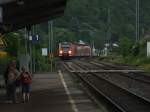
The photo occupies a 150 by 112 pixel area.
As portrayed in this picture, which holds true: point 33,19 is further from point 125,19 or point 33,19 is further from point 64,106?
point 125,19

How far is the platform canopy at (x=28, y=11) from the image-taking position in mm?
22672

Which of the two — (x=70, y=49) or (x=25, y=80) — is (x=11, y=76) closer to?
(x=25, y=80)

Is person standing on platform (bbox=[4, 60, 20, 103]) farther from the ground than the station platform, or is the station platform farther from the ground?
person standing on platform (bbox=[4, 60, 20, 103])

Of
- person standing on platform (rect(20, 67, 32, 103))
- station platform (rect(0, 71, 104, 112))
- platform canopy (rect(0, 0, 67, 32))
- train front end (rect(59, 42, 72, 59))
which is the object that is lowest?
station platform (rect(0, 71, 104, 112))

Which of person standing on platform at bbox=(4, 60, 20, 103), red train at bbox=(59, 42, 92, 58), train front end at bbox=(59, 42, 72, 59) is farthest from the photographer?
red train at bbox=(59, 42, 92, 58)

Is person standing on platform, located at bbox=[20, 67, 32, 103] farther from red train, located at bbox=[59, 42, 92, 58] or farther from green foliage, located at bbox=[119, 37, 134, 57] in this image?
red train, located at bbox=[59, 42, 92, 58]

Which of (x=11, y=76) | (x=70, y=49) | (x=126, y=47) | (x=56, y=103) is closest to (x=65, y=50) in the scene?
(x=70, y=49)

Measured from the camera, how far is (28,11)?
25.3 m

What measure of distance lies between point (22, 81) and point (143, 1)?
125m

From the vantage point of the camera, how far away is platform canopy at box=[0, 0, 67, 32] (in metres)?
22.7

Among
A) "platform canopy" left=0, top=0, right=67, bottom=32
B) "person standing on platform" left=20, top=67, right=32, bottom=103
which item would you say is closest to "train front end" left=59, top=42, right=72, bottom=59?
"platform canopy" left=0, top=0, right=67, bottom=32

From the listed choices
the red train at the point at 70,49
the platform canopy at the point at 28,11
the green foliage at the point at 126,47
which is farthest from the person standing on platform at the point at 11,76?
the red train at the point at 70,49

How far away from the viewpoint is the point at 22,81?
22031 millimetres

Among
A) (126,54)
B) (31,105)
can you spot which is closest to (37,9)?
(31,105)
